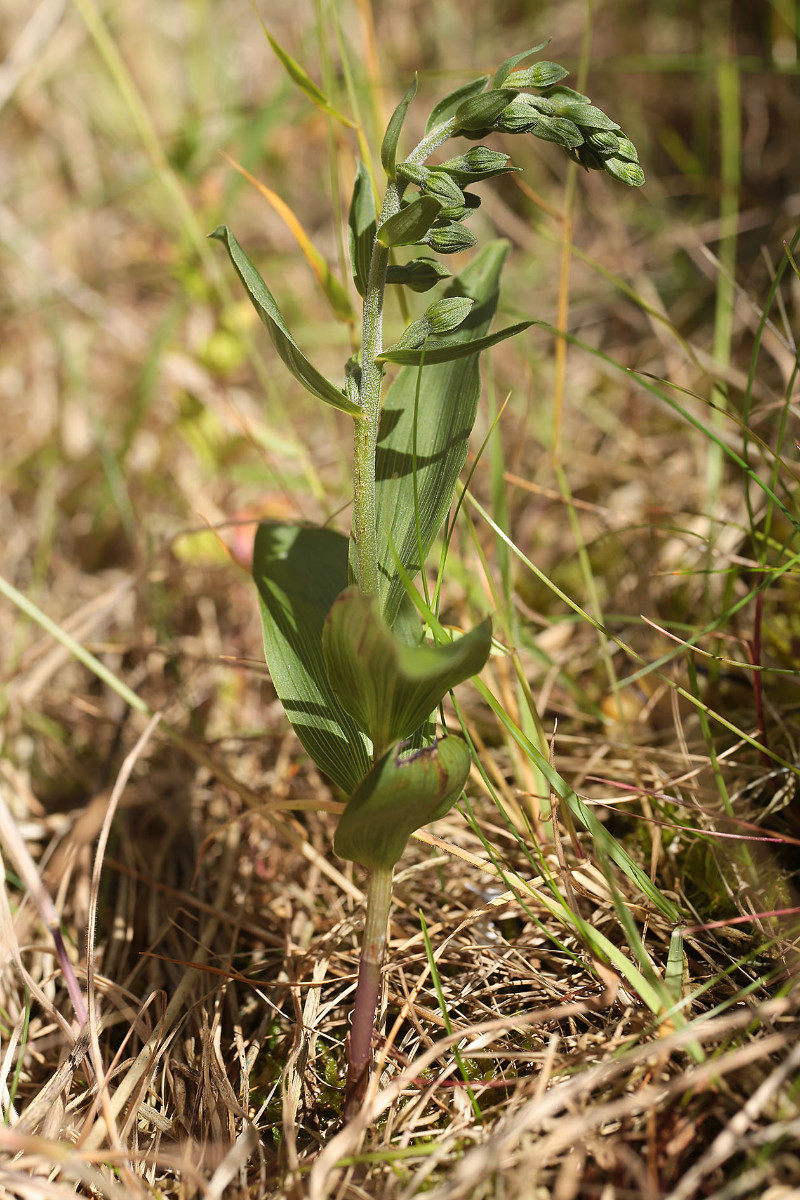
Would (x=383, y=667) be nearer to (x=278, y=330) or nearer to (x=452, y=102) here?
(x=278, y=330)

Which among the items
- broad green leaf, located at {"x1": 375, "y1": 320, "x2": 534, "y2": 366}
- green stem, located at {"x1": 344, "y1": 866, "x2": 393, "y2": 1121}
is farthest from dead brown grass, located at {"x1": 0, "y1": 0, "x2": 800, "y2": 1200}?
broad green leaf, located at {"x1": 375, "y1": 320, "x2": 534, "y2": 366}

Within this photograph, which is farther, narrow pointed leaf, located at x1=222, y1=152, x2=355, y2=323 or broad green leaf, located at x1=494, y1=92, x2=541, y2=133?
narrow pointed leaf, located at x1=222, y1=152, x2=355, y2=323

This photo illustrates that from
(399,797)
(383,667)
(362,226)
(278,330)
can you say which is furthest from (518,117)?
(399,797)

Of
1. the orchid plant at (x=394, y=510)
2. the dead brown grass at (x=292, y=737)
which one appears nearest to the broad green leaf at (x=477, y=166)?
the orchid plant at (x=394, y=510)

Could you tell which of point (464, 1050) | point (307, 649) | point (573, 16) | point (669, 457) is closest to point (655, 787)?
point (464, 1050)

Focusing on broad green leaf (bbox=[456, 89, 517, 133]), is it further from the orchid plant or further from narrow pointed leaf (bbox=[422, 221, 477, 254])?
narrow pointed leaf (bbox=[422, 221, 477, 254])

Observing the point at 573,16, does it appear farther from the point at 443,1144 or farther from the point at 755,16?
the point at 443,1144
